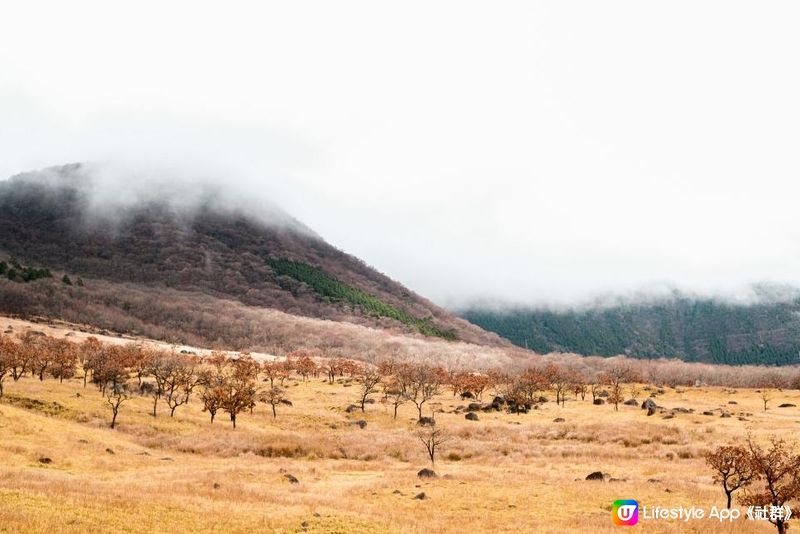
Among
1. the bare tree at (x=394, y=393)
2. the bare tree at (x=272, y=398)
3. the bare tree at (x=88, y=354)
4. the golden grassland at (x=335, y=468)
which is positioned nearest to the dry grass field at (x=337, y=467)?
the golden grassland at (x=335, y=468)

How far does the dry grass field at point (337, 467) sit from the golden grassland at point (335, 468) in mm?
175

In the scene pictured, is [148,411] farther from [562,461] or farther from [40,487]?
[562,461]

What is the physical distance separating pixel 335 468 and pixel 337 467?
1.93ft

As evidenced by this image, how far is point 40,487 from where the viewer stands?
29.2m

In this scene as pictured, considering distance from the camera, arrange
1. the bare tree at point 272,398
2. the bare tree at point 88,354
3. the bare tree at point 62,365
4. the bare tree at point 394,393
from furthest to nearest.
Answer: the bare tree at point 394,393
the bare tree at point 88,354
the bare tree at point 62,365
the bare tree at point 272,398

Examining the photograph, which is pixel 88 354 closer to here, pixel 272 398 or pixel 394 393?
pixel 272 398

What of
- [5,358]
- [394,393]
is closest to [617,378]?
[394,393]

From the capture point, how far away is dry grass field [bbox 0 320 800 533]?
87.2ft

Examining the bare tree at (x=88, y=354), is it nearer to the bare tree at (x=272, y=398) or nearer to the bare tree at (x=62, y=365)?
the bare tree at (x=62, y=365)

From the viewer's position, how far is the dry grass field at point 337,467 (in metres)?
26.6

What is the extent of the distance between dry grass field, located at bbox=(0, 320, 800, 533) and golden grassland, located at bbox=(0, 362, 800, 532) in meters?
0.17

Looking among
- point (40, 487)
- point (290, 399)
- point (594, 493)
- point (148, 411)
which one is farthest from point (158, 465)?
point (290, 399)

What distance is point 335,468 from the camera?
168ft

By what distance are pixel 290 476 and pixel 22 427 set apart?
1195 inches
